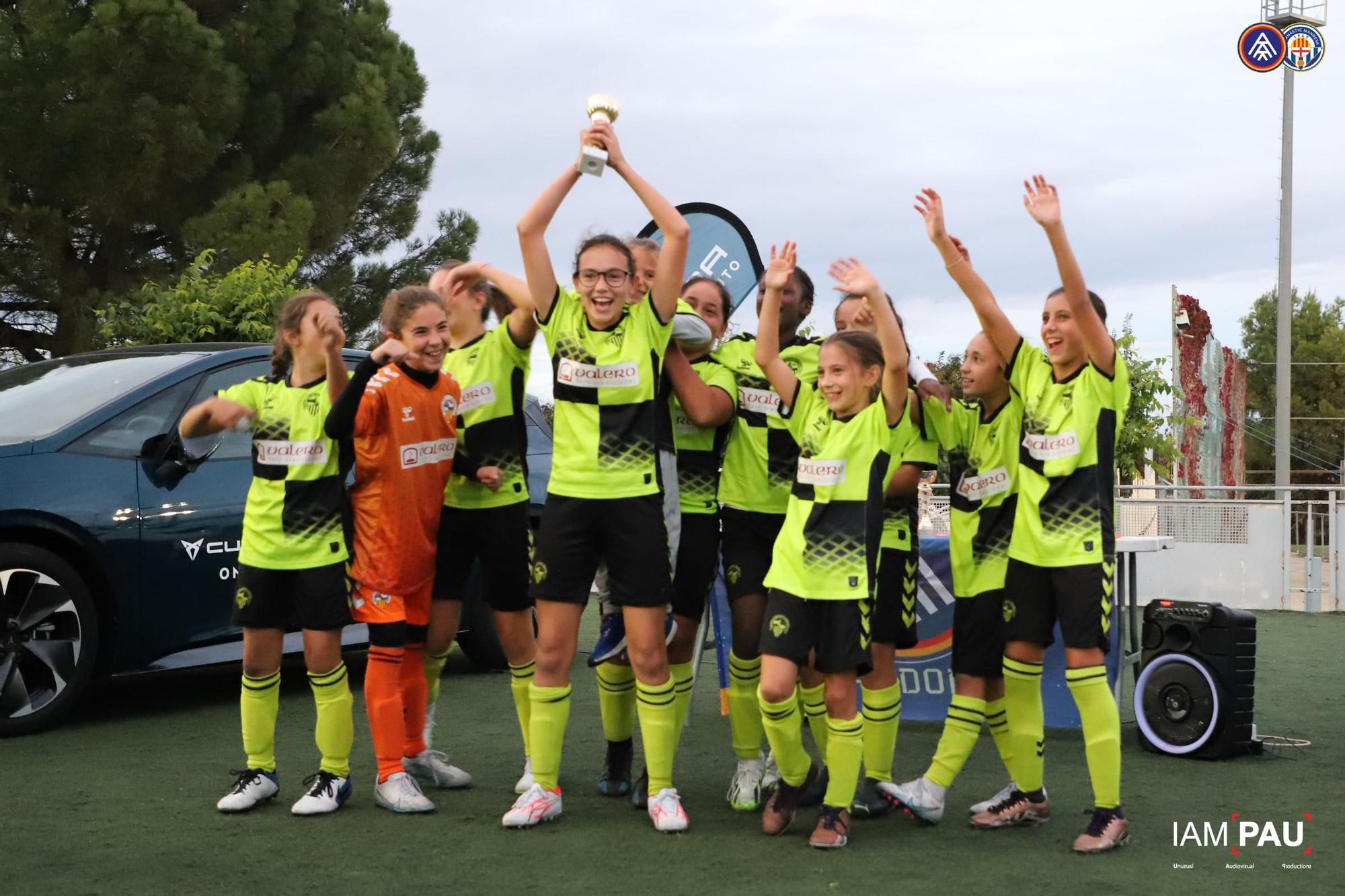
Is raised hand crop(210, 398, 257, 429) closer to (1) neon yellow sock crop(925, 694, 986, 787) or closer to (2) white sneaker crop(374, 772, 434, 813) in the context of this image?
(2) white sneaker crop(374, 772, 434, 813)

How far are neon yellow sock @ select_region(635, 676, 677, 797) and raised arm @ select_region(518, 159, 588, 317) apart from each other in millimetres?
1278

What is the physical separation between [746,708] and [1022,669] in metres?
0.99

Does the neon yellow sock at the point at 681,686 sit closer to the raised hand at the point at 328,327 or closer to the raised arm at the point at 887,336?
the raised arm at the point at 887,336

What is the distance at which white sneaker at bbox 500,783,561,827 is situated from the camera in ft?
15.1

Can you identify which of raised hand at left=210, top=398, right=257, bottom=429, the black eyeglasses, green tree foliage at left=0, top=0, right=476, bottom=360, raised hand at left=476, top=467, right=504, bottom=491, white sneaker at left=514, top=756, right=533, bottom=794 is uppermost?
green tree foliage at left=0, top=0, right=476, bottom=360

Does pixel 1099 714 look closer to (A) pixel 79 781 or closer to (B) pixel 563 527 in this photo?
(B) pixel 563 527

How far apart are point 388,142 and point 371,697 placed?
17.3 metres

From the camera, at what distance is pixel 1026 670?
4652 millimetres

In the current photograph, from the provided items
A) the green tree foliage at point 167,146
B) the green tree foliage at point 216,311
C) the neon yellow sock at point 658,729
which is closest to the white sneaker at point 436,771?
the neon yellow sock at point 658,729

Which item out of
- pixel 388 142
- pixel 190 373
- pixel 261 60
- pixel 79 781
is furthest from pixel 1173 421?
pixel 79 781

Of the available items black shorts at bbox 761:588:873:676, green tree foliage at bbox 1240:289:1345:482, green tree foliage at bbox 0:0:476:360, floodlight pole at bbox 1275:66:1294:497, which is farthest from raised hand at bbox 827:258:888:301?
green tree foliage at bbox 1240:289:1345:482

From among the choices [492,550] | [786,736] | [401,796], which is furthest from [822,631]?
[401,796]

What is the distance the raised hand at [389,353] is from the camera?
4637 millimetres

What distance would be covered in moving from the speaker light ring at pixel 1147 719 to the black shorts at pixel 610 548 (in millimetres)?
2614
